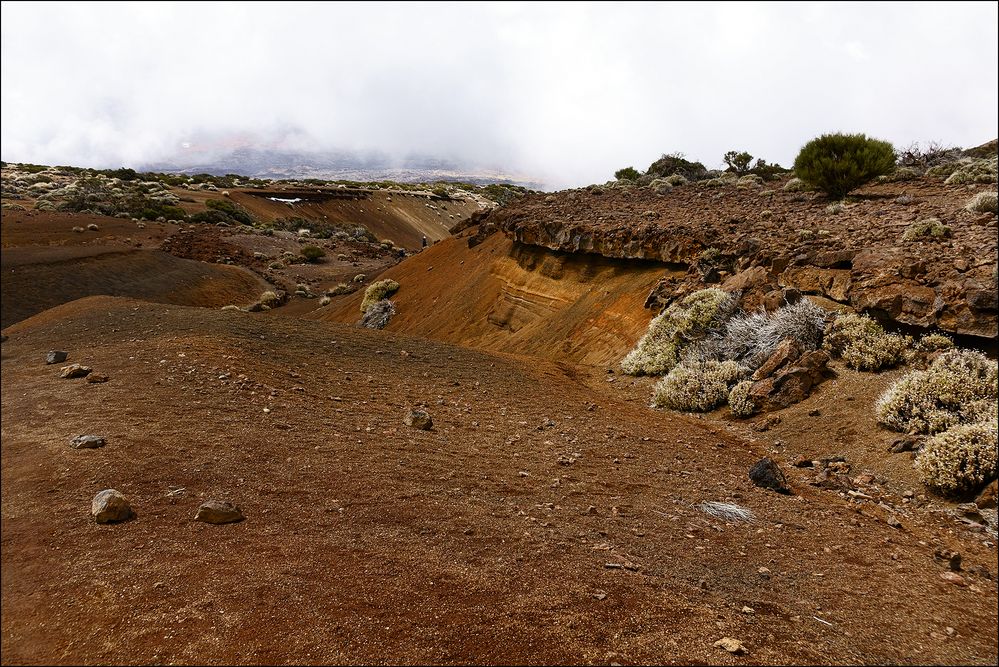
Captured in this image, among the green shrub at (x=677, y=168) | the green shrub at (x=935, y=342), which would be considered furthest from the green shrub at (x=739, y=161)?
the green shrub at (x=935, y=342)

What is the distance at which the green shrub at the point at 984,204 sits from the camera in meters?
10.8

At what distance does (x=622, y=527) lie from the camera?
4.91 meters

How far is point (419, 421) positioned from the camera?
7.22 meters

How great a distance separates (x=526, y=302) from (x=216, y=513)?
1535 centimetres

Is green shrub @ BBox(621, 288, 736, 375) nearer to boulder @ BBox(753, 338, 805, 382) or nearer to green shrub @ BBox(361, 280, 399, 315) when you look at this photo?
boulder @ BBox(753, 338, 805, 382)

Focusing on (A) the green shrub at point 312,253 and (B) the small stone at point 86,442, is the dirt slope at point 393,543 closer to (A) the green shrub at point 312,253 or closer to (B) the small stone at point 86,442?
(B) the small stone at point 86,442

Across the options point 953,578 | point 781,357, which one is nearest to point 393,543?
point 953,578

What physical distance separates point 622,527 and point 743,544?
3.37 feet

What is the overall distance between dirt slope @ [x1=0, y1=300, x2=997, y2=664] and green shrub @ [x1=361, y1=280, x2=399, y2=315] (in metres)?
16.8

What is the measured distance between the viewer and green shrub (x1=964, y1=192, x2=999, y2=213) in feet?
35.3

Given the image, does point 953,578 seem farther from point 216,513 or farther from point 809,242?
point 809,242

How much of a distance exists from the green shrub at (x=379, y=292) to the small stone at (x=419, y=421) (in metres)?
17.4

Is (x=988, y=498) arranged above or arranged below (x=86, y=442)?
above

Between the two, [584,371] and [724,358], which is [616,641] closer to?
[724,358]
